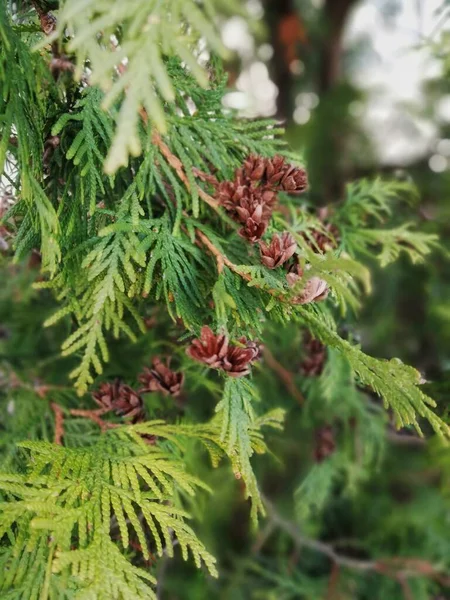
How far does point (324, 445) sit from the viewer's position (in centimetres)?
150

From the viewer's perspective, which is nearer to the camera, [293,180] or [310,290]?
[310,290]

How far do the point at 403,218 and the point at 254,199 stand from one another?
2.49 ft

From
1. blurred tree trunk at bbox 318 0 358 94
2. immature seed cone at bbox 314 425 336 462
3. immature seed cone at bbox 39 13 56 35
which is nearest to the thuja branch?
immature seed cone at bbox 314 425 336 462

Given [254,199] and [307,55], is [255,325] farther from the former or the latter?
Result: [307,55]

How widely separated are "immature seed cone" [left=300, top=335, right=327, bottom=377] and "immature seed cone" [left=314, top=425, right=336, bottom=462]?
0.30 meters

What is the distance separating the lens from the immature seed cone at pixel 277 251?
0.79 m

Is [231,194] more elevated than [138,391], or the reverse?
[231,194]

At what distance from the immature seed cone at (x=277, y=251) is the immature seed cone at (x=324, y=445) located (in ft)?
2.78

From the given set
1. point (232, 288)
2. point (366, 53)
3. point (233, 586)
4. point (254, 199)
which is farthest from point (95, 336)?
point (366, 53)

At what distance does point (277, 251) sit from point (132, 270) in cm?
22

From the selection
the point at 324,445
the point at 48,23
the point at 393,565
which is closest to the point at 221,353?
the point at 48,23

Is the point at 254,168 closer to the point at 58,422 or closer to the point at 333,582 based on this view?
the point at 58,422

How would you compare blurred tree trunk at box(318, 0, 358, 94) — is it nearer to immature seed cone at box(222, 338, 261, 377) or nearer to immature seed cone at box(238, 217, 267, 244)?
immature seed cone at box(238, 217, 267, 244)

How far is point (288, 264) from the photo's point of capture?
844 mm
